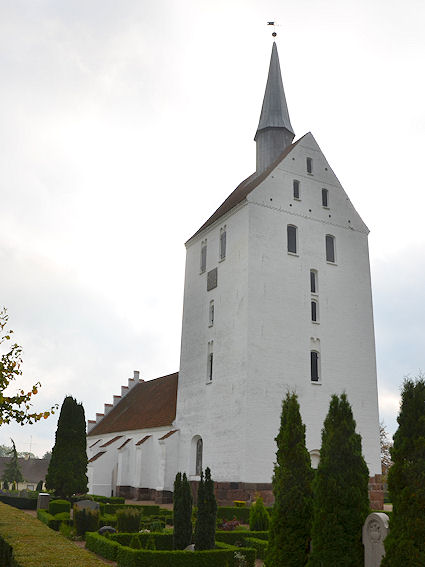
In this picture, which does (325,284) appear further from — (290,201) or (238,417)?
(238,417)

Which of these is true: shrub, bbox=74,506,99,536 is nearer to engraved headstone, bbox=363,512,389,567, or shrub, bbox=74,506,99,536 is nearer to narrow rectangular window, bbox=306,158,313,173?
engraved headstone, bbox=363,512,389,567

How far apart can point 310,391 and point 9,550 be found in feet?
63.9

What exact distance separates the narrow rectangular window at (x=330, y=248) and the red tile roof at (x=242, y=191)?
5.04 m

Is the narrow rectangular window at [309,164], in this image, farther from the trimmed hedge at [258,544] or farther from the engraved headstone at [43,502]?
the engraved headstone at [43,502]

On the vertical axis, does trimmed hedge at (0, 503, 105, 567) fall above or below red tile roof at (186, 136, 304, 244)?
below

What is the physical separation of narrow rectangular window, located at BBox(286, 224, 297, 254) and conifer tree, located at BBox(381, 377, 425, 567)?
813 inches

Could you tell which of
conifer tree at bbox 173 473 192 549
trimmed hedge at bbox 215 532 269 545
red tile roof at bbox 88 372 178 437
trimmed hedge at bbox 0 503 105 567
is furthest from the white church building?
conifer tree at bbox 173 473 192 549

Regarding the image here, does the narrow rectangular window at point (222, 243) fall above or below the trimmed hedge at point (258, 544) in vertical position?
above

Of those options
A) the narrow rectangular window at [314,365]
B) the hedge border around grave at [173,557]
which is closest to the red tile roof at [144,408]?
the narrow rectangular window at [314,365]

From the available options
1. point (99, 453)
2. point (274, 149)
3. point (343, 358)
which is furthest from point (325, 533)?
point (99, 453)

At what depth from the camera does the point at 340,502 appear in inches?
364

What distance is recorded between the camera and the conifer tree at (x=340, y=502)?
9.05 m

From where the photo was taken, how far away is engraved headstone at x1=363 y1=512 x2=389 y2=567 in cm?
870

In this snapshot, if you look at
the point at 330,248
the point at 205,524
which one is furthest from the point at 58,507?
the point at 330,248
